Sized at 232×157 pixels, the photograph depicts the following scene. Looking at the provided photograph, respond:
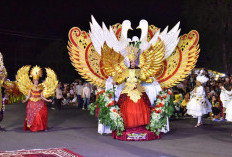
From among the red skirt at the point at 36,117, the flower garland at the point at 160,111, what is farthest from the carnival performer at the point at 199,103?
the red skirt at the point at 36,117

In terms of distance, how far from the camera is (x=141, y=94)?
394 inches

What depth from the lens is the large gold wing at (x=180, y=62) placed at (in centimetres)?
1080

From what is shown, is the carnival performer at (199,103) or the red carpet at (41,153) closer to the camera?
the red carpet at (41,153)

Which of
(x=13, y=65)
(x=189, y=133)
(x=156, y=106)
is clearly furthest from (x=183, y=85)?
(x=13, y=65)

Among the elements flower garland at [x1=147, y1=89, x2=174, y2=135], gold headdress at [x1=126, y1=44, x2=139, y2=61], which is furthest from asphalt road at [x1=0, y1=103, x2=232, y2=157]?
gold headdress at [x1=126, y1=44, x2=139, y2=61]

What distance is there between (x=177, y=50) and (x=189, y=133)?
263 centimetres

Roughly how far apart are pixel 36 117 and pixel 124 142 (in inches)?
141

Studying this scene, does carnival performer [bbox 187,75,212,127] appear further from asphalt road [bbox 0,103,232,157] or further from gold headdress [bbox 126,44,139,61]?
gold headdress [bbox 126,44,139,61]

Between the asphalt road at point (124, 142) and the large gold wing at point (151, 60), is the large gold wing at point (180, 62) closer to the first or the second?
the large gold wing at point (151, 60)

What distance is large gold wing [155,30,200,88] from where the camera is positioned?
10797 mm

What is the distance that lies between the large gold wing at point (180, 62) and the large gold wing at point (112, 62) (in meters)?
1.36

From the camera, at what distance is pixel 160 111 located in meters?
10.1

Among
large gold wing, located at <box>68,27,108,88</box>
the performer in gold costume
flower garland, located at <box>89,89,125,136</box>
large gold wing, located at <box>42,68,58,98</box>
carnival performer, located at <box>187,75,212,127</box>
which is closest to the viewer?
flower garland, located at <box>89,89,125,136</box>

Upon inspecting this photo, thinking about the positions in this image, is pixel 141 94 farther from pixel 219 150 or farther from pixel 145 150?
pixel 219 150
